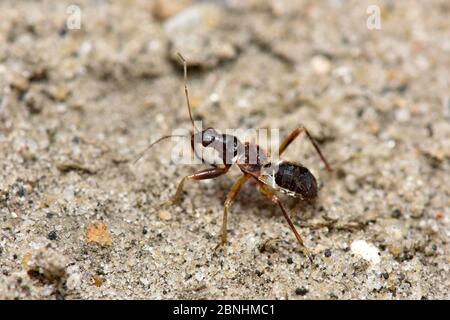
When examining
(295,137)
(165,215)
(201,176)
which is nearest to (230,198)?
(201,176)

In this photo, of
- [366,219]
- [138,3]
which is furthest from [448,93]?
[138,3]

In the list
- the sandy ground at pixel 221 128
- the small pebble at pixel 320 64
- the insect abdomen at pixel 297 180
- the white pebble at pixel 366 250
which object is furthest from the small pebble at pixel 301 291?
the small pebble at pixel 320 64

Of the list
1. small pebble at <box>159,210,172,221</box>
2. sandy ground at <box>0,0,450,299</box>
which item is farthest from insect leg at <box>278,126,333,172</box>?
small pebble at <box>159,210,172,221</box>

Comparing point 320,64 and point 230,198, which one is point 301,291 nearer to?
point 230,198

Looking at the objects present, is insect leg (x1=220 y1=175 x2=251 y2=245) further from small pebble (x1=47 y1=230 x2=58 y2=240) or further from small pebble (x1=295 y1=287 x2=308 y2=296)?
small pebble (x1=47 y1=230 x2=58 y2=240)

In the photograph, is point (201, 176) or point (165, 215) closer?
point (165, 215)

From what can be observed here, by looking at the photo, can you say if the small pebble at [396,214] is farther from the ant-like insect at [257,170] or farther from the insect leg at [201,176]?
the insect leg at [201,176]
